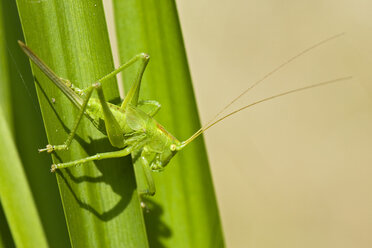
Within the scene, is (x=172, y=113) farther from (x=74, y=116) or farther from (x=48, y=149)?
(x=48, y=149)

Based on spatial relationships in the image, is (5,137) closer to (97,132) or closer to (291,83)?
(97,132)

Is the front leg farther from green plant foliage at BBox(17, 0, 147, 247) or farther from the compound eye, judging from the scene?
the compound eye

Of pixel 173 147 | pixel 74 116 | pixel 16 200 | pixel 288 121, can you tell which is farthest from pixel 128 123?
pixel 288 121

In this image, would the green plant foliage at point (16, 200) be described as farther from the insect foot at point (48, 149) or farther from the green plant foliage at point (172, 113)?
the green plant foliage at point (172, 113)

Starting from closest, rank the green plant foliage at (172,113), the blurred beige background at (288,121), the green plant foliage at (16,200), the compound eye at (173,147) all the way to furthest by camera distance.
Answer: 1. the green plant foliage at (16,200)
2. the green plant foliage at (172,113)
3. the compound eye at (173,147)
4. the blurred beige background at (288,121)

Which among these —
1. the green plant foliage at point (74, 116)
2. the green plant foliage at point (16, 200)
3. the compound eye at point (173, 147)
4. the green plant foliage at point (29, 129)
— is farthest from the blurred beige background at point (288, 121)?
the green plant foliage at point (16, 200)

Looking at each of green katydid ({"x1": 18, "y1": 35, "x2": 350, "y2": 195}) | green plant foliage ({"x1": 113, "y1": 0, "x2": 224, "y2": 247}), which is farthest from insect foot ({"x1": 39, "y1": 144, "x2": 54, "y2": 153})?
green plant foliage ({"x1": 113, "y1": 0, "x2": 224, "y2": 247})
